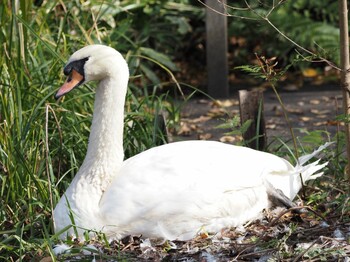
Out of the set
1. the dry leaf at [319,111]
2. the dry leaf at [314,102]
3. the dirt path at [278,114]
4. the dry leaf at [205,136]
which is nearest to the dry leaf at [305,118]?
the dirt path at [278,114]

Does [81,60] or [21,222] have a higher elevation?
[81,60]

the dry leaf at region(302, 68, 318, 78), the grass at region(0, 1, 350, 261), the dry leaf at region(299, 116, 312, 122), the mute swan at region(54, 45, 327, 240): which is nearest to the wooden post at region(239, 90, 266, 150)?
the grass at region(0, 1, 350, 261)

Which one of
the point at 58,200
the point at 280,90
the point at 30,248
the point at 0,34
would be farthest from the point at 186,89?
the point at 30,248

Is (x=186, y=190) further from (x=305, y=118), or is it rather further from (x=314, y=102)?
(x=314, y=102)

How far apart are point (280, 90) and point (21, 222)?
487cm

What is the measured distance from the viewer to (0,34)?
649 cm

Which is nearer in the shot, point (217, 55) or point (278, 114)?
point (278, 114)

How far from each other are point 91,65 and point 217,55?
13.3ft

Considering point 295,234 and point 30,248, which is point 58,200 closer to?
point 30,248

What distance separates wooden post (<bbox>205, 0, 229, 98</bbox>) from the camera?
9.19 meters

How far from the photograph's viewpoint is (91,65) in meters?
5.32

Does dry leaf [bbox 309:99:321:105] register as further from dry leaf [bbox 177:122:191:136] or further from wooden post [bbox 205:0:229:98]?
dry leaf [bbox 177:122:191:136]

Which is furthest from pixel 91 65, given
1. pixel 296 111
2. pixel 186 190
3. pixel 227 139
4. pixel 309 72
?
pixel 309 72

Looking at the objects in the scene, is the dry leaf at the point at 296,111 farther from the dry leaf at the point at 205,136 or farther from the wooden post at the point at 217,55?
the dry leaf at the point at 205,136
